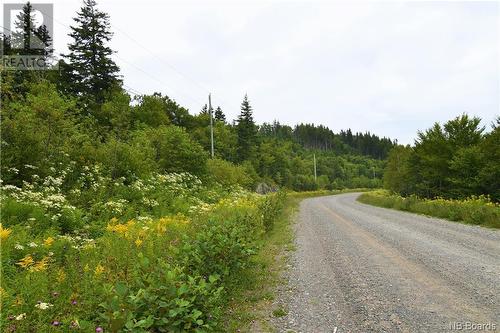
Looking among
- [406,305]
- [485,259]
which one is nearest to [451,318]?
[406,305]

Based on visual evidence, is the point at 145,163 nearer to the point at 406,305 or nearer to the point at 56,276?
the point at 56,276

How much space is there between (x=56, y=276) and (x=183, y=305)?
6.08 ft

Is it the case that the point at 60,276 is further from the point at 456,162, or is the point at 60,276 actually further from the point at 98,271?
the point at 456,162

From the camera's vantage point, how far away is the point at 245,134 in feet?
175

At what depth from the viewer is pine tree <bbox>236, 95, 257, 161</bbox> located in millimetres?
52906

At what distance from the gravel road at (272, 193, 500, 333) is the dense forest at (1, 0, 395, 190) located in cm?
786

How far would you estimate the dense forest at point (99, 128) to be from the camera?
33.0ft

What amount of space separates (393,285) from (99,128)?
56.4ft

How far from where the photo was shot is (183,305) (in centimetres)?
317

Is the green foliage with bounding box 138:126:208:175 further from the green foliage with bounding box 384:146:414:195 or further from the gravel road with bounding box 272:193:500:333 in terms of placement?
the green foliage with bounding box 384:146:414:195

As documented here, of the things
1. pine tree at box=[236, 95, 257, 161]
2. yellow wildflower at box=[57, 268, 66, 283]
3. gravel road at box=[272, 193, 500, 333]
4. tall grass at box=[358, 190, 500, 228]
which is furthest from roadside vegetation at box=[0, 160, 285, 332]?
pine tree at box=[236, 95, 257, 161]

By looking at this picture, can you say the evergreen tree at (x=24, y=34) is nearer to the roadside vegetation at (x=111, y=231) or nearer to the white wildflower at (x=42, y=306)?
the roadside vegetation at (x=111, y=231)

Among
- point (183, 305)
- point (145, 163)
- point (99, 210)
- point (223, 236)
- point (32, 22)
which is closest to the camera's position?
point (183, 305)

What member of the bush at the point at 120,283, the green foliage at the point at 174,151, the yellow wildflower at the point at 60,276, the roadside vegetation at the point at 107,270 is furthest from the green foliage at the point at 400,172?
the yellow wildflower at the point at 60,276
